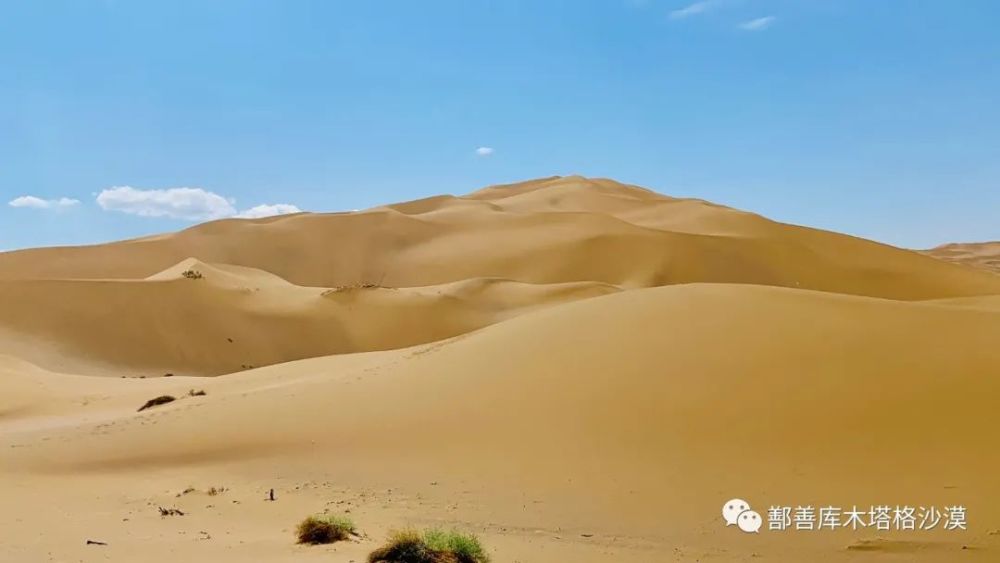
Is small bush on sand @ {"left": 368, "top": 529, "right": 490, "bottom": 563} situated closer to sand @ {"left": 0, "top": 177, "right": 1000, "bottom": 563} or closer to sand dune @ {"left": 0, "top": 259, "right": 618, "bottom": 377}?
sand @ {"left": 0, "top": 177, "right": 1000, "bottom": 563}

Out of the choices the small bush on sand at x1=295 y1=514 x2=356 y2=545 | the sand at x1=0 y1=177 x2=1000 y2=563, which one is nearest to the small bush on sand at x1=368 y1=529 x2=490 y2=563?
the sand at x1=0 y1=177 x2=1000 y2=563

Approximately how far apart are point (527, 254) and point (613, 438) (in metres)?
34.7

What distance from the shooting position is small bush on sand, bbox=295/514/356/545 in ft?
18.9

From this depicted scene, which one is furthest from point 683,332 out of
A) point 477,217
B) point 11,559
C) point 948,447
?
point 477,217

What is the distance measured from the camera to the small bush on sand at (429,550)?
504 centimetres

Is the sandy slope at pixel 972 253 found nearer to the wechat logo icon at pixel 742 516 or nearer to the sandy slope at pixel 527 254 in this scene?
the sandy slope at pixel 527 254

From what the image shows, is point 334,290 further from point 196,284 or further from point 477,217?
point 477,217

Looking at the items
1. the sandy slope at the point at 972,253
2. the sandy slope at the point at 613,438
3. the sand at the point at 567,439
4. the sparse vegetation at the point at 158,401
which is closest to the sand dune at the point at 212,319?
the sand at the point at 567,439

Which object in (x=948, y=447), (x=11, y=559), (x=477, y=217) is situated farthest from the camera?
(x=477, y=217)

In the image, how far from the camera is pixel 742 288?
12734 millimetres

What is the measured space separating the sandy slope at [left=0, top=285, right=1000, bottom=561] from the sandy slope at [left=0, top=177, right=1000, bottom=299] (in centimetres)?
2728

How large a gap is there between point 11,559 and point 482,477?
4.10 metres

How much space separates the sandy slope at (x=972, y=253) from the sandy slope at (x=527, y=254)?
4789 cm

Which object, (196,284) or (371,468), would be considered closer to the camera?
(371,468)
